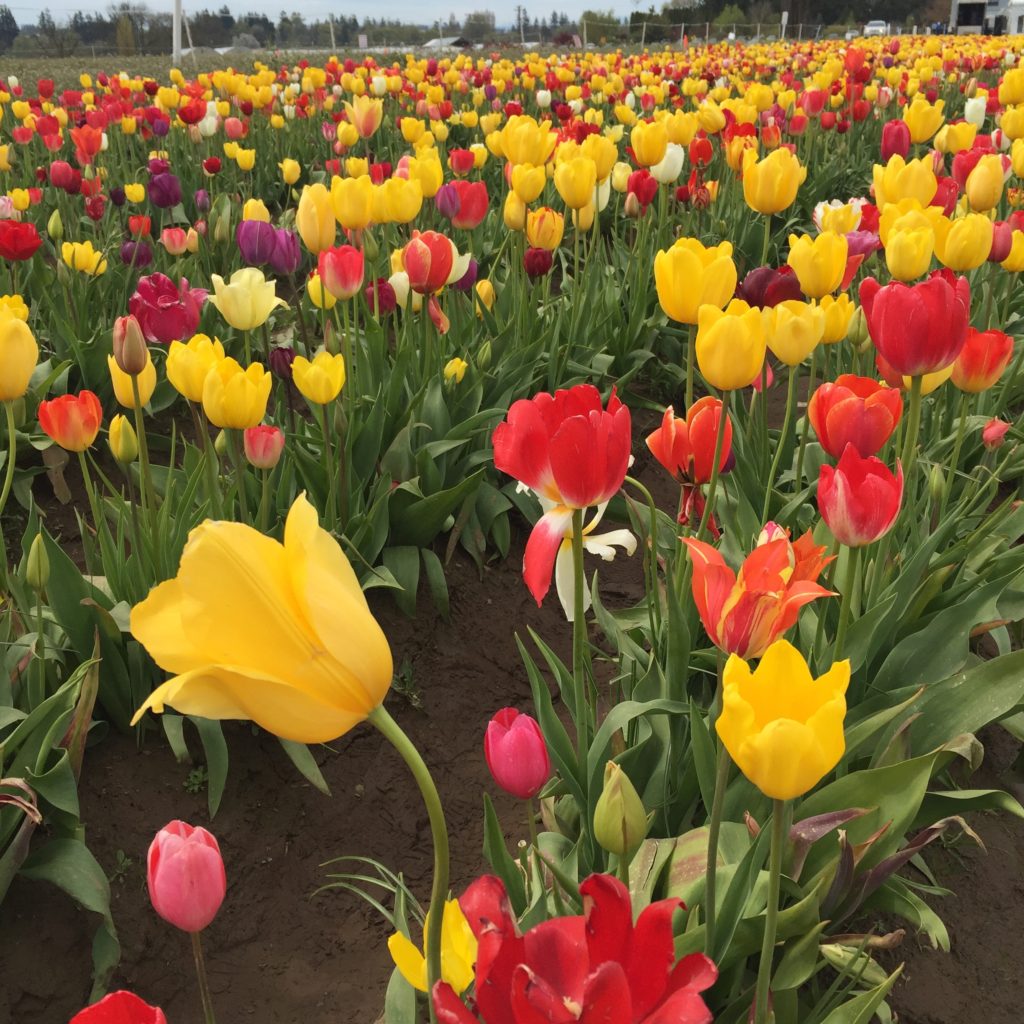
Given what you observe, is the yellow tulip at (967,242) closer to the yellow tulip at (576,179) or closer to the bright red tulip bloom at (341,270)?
the yellow tulip at (576,179)

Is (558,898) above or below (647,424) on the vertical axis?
above

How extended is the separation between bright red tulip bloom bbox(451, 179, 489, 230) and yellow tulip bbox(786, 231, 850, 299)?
1626 millimetres

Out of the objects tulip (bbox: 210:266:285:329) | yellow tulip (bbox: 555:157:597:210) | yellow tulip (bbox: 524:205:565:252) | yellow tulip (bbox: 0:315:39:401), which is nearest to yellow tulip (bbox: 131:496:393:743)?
yellow tulip (bbox: 0:315:39:401)

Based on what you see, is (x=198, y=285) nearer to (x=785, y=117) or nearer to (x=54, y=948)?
(x=54, y=948)

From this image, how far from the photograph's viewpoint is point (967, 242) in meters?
2.41

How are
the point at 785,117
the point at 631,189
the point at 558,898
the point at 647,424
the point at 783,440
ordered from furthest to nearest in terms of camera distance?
1. the point at 785,117
2. the point at 647,424
3. the point at 631,189
4. the point at 783,440
5. the point at 558,898

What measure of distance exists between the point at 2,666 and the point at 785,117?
19.7 ft

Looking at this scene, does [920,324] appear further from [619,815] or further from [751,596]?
[619,815]

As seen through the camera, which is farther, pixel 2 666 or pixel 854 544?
pixel 2 666

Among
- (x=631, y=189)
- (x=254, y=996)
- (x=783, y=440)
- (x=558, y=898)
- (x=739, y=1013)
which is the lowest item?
(x=254, y=996)

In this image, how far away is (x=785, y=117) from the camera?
673 cm

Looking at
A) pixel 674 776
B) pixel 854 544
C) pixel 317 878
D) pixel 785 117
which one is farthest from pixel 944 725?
pixel 785 117

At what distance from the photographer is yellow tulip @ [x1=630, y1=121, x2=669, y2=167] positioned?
11.8 ft

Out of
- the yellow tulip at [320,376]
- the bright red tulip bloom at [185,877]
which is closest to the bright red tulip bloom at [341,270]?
the yellow tulip at [320,376]
